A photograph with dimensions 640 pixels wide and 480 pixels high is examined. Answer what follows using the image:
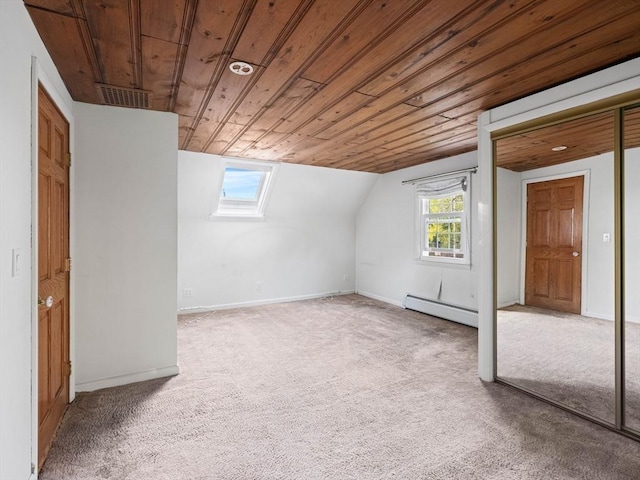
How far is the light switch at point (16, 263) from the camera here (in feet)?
4.43

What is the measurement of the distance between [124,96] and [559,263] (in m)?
3.46

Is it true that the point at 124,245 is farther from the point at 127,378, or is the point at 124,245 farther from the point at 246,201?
the point at 246,201

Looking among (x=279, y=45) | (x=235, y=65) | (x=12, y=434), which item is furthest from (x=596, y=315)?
(x=12, y=434)

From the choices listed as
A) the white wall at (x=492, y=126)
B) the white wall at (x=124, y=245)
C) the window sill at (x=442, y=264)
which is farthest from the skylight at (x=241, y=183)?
the white wall at (x=492, y=126)

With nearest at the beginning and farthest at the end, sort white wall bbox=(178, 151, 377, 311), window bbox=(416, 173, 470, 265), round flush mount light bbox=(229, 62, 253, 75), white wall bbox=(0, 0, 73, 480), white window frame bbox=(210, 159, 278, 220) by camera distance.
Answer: white wall bbox=(0, 0, 73, 480) < round flush mount light bbox=(229, 62, 253, 75) < window bbox=(416, 173, 470, 265) < white window frame bbox=(210, 159, 278, 220) < white wall bbox=(178, 151, 377, 311)

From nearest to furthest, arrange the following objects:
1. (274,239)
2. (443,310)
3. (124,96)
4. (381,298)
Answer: (124,96)
(443,310)
(274,239)
(381,298)

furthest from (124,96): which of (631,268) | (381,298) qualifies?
(381,298)

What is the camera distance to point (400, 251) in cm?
534

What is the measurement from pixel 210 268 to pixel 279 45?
3.86 meters

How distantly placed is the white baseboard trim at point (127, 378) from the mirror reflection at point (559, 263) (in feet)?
8.98

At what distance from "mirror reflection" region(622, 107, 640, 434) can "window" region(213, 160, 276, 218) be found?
12.4 feet

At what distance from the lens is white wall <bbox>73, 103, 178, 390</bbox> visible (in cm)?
256

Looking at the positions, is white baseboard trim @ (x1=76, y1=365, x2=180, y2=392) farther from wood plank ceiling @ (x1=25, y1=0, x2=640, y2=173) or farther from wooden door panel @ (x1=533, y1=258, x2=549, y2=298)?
wooden door panel @ (x1=533, y1=258, x2=549, y2=298)

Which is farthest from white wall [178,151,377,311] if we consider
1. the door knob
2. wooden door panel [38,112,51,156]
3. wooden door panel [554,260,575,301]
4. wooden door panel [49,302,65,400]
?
wooden door panel [554,260,575,301]
